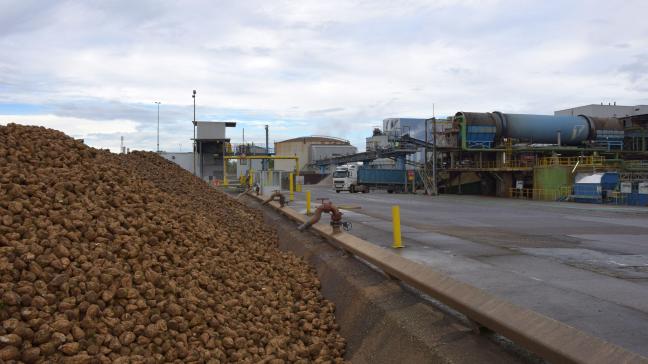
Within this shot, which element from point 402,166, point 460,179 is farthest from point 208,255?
point 402,166

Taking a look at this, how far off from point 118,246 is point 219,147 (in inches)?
1683

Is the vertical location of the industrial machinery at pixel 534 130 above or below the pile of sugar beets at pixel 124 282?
above

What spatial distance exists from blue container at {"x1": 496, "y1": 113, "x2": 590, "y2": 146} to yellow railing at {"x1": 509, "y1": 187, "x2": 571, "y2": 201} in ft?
18.7

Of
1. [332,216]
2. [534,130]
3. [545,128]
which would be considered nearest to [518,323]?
[332,216]

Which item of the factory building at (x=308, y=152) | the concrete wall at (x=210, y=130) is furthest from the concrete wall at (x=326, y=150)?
the concrete wall at (x=210, y=130)

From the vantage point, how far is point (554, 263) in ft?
30.1

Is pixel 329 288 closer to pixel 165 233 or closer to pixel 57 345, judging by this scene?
pixel 165 233

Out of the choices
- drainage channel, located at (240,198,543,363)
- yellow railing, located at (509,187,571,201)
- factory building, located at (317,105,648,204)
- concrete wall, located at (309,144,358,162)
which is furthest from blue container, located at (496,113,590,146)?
concrete wall, located at (309,144,358,162)

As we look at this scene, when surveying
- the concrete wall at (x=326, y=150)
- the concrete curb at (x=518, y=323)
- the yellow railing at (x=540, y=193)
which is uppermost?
the concrete wall at (x=326, y=150)

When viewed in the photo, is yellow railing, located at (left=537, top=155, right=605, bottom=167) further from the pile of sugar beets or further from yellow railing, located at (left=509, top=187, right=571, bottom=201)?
the pile of sugar beets

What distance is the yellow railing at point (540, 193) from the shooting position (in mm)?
34062

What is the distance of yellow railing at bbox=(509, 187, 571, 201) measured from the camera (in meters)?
34.1

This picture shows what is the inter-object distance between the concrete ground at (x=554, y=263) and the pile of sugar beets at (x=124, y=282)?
8.08ft

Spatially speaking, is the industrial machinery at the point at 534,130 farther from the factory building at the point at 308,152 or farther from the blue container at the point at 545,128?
the factory building at the point at 308,152
